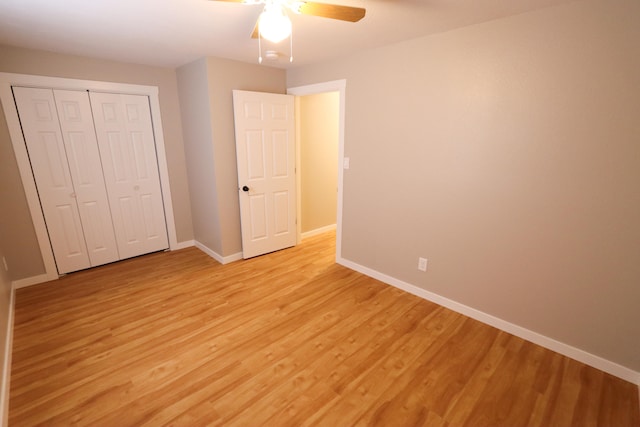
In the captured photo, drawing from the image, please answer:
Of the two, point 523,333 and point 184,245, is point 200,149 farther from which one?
point 523,333

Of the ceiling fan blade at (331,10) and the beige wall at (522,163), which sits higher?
the ceiling fan blade at (331,10)

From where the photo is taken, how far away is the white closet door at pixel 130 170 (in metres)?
3.27

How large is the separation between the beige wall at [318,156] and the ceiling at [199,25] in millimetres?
1202

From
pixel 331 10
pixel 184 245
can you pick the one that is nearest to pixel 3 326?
pixel 184 245

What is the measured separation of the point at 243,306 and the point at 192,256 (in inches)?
59.2

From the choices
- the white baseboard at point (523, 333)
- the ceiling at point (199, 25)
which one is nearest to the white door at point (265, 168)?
the ceiling at point (199, 25)

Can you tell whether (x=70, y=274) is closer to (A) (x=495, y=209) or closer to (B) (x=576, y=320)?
(A) (x=495, y=209)

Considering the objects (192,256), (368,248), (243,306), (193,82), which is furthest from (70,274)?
(368,248)

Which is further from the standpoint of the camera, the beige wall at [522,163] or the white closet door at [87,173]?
the white closet door at [87,173]

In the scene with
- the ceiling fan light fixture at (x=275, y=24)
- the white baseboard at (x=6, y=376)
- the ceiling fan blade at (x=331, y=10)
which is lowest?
the white baseboard at (x=6, y=376)

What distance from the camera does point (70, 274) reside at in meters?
3.27

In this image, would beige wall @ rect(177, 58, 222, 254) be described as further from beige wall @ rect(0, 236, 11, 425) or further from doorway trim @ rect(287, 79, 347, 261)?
beige wall @ rect(0, 236, 11, 425)

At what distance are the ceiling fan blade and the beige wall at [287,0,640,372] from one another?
1205 millimetres

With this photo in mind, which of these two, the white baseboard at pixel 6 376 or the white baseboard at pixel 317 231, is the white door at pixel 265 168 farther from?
the white baseboard at pixel 6 376
